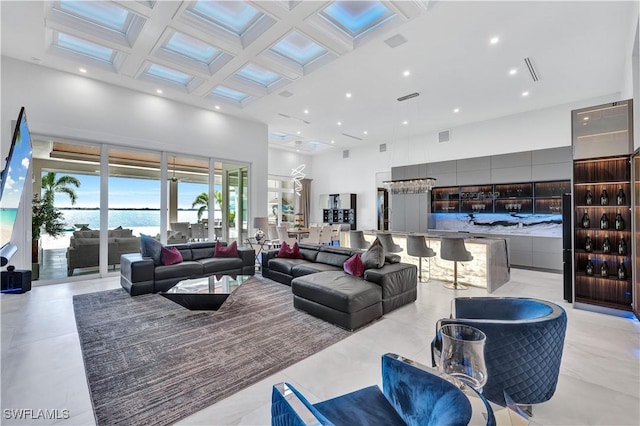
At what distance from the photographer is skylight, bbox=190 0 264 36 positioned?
3.86 m

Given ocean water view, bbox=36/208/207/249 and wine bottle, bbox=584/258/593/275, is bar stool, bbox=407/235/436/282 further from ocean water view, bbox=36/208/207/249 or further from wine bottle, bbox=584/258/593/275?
ocean water view, bbox=36/208/207/249

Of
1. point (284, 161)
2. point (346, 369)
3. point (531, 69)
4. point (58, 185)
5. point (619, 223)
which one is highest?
point (531, 69)

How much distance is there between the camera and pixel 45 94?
16.9 feet

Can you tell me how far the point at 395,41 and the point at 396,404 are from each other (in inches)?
180

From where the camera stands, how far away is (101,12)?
4094mm

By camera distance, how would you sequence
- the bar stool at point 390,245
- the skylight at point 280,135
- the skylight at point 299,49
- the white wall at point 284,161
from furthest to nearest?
the white wall at point 284,161, the skylight at point 280,135, the bar stool at point 390,245, the skylight at point 299,49

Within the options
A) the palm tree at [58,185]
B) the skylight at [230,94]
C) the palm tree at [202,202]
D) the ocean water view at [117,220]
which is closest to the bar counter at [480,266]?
the skylight at [230,94]

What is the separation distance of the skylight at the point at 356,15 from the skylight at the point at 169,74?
3277 millimetres

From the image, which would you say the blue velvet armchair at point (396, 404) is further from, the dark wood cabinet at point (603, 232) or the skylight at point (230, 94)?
the skylight at point (230, 94)

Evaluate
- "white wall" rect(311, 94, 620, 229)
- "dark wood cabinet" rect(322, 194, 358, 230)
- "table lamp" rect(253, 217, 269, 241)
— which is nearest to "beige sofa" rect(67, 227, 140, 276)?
"table lamp" rect(253, 217, 269, 241)

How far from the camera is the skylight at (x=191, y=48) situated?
467cm

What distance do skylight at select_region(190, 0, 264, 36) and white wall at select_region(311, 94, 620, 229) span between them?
6288mm

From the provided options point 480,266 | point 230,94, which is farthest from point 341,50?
point 480,266

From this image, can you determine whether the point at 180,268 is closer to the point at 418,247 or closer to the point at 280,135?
the point at 418,247
